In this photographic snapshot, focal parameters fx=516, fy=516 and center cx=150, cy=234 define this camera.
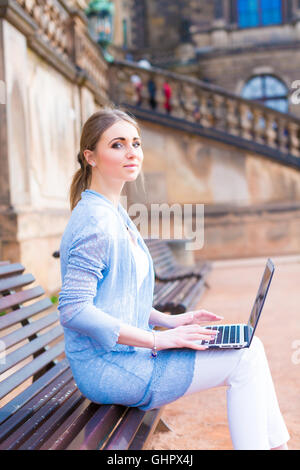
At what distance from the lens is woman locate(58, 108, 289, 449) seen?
1703mm

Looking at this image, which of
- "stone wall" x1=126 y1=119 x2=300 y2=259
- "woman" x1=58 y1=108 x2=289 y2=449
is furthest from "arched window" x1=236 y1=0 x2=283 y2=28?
"woman" x1=58 y1=108 x2=289 y2=449

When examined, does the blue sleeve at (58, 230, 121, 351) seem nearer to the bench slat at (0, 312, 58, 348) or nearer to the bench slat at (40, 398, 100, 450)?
the bench slat at (40, 398, 100, 450)

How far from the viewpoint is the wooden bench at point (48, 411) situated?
1686 mm

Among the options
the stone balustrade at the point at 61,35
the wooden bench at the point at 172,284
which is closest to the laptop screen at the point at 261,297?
the wooden bench at the point at 172,284

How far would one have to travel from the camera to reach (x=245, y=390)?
172cm

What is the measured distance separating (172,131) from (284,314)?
636cm

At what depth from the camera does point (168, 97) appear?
38.2 ft

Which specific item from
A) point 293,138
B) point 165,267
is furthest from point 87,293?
point 293,138

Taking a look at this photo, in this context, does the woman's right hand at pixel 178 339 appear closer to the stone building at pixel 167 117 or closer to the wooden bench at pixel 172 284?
the stone building at pixel 167 117

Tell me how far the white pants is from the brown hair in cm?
79

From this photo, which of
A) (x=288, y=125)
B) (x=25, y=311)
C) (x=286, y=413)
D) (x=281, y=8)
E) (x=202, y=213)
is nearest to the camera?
(x=25, y=311)

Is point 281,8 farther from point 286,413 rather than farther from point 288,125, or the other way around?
point 286,413

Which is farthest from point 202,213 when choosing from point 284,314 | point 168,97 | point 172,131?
point 284,314

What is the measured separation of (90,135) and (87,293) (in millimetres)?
631
